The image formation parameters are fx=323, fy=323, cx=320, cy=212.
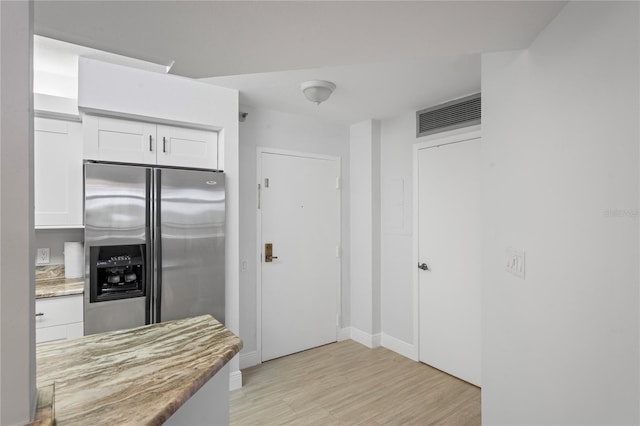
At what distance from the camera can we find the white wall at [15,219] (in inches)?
28.2

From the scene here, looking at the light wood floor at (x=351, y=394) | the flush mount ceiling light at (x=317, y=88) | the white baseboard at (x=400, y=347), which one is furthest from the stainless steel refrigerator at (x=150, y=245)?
the white baseboard at (x=400, y=347)

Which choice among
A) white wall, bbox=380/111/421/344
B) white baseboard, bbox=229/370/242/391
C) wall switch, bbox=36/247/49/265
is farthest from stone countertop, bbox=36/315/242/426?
white wall, bbox=380/111/421/344

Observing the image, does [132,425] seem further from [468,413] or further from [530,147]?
[468,413]

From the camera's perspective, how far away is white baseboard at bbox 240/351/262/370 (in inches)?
122

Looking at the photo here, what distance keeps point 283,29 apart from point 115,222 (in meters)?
1.81

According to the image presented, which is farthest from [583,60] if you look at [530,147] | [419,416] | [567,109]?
[419,416]

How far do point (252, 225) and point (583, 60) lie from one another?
2.76 m

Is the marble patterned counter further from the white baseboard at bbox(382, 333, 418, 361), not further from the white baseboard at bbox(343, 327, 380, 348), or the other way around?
the white baseboard at bbox(382, 333, 418, 361)

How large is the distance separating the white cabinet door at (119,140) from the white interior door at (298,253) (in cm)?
112

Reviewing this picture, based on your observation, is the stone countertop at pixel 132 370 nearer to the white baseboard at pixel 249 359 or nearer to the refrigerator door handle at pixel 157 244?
the refrigerator door handle at pixel 157 244

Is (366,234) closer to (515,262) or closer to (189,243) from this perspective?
(189,243)

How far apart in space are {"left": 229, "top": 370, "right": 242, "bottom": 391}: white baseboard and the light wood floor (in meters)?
0.04

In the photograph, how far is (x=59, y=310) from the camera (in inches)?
82.6

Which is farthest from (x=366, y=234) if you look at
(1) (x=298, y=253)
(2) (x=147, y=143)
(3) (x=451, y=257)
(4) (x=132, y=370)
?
(4) (x=132, y=370)
